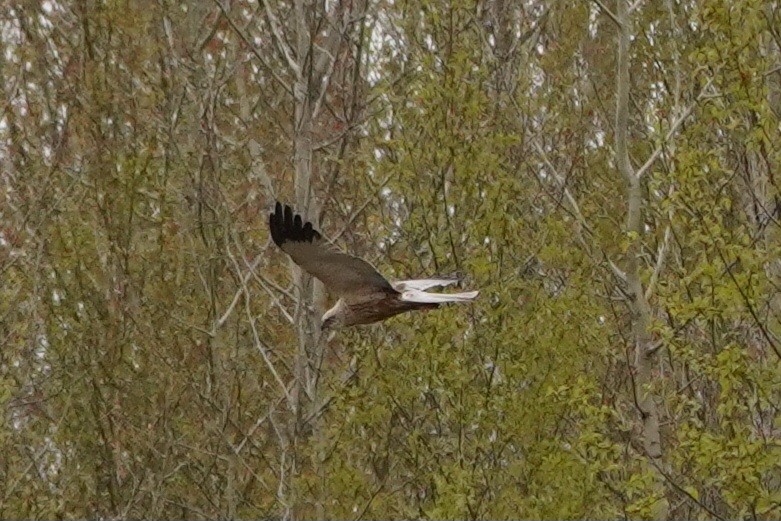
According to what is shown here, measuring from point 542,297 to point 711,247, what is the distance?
2.76 metres

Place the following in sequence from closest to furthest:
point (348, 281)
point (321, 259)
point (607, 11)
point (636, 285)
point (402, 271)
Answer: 1. point (321, 259)
2. point (348, 281)
3. point (607, 11)
4. point (636, 285)
5. point (402, 271)

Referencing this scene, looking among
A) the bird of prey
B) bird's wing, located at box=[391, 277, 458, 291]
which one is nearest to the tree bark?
bird's wing, located at box=[391, 277, 458, 291]

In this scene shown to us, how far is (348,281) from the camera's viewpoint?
37.0 feet

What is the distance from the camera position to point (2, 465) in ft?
49.2

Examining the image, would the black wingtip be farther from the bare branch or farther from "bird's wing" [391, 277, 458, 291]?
the bare branch

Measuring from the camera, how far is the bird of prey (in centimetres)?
1065

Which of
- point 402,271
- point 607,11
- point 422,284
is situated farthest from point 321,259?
point 607,11

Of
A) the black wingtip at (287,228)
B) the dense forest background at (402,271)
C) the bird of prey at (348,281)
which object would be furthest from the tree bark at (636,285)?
the black wingtip at (287,228)

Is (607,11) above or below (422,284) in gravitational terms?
above

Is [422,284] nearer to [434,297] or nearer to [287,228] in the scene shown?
[434,297]

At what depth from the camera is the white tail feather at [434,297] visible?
10.2 meters

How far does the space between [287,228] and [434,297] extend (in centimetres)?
87

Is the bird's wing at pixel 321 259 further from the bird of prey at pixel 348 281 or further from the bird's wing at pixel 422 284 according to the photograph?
the bird's wing at pixel 422 284

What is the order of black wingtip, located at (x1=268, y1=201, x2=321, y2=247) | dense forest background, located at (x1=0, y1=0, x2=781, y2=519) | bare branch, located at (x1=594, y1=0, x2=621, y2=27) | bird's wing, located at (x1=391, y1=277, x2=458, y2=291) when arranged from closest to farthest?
black wingtip, located at (x1=268, y1=201, x2=321, y2=247), bird's wing, located at (x1=391, y1=277, x2=458, y2=291), dense forest background, located at (x1=0, y1=0, x2=781, y2=519), bare branch, located at (x1=594, y1=0, x2=621, y2=27)
